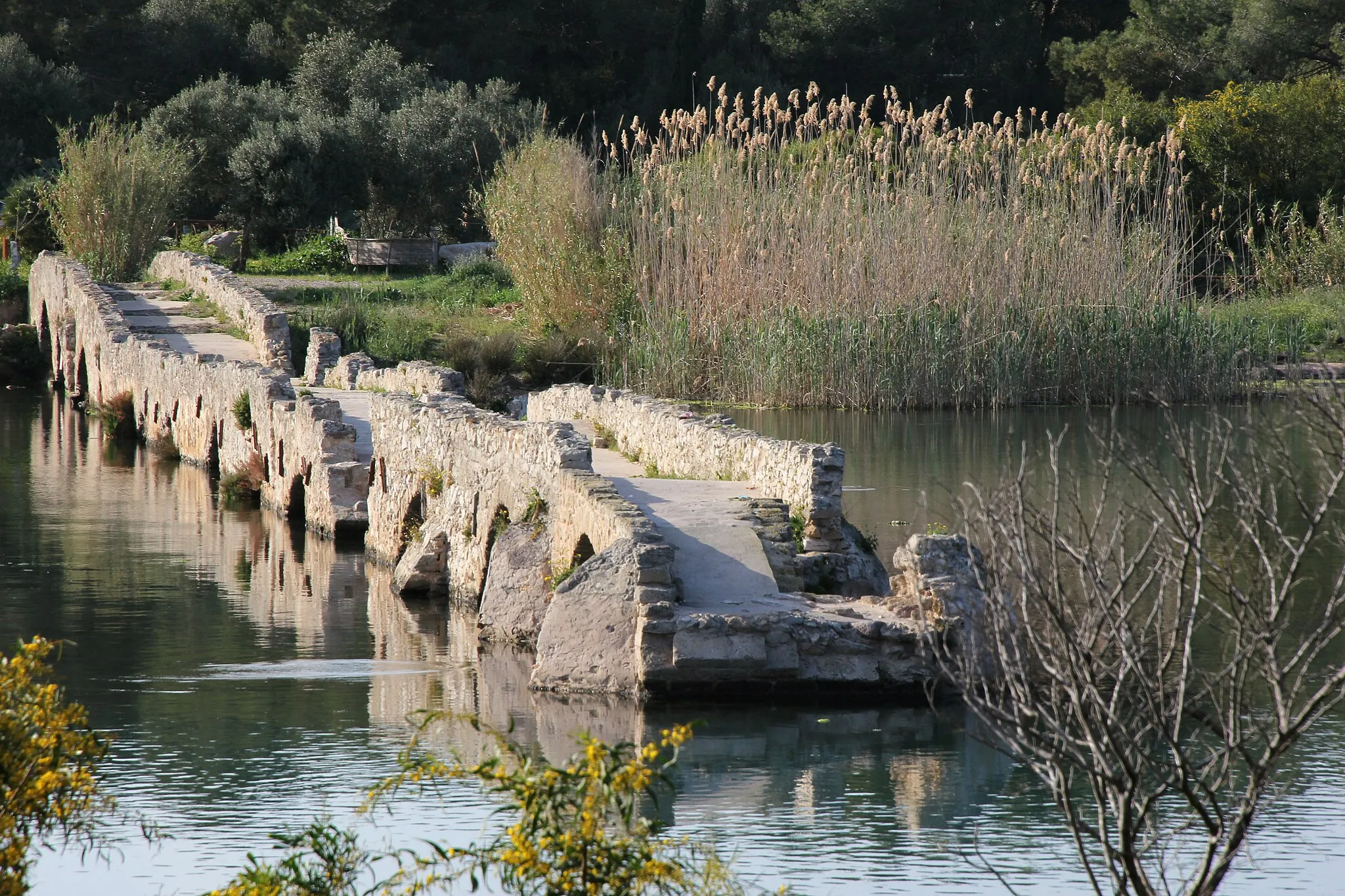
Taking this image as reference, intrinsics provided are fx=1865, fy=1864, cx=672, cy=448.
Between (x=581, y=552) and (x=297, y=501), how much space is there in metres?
6.52

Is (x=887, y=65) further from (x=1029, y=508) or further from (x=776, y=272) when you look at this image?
(x=1029, y=508)

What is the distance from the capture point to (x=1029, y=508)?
534 cm

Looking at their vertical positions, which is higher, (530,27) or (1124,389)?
(530,27)

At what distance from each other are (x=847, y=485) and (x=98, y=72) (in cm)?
2810

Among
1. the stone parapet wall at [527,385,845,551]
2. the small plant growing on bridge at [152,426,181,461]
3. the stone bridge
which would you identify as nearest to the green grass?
the stone parapet wall at [527,385,845,551]

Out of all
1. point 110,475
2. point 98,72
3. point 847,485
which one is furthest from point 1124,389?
point 98,72

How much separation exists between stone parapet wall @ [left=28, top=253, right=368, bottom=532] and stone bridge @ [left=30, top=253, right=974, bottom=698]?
3cm

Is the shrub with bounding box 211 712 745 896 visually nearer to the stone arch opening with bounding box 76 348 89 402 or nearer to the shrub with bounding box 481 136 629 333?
the shrub with bounding box 481 136 629 333

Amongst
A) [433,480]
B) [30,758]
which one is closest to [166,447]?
[433,480]

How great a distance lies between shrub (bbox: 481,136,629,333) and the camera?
24500 millimetres

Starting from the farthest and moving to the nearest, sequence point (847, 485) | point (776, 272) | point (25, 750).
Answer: point (776, 272), point (847, 485), point (25, 750)

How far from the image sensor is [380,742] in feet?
28.7

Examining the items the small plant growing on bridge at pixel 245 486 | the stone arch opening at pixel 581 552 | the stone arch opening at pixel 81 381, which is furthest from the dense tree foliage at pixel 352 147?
the stone arch opening at pixel 581 552

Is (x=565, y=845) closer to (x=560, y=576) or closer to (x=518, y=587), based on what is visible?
(x=560, y=576)
